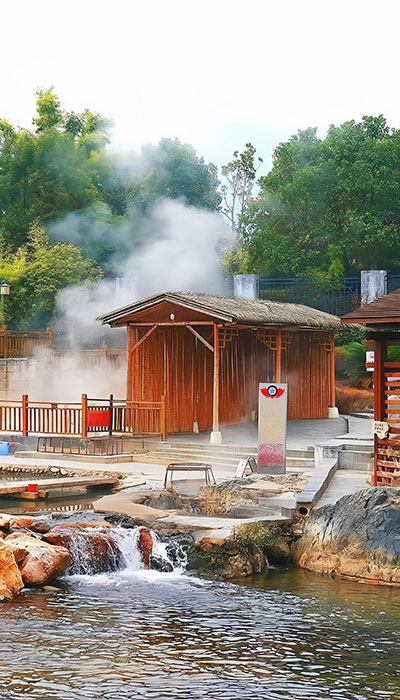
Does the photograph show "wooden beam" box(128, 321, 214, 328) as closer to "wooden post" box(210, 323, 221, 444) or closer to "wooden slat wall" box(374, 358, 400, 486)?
"wooden post" box(210, 323, 221, 444)

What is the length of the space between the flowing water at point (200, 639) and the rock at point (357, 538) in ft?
1.14

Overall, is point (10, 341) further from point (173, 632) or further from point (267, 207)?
point (173, 632)

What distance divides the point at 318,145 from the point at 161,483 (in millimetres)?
21022

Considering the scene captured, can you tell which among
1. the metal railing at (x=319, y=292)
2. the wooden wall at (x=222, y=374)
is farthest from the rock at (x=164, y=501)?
the metal railing at (x=319, y=292)

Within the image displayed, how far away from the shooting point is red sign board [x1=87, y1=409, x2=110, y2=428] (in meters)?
22.9

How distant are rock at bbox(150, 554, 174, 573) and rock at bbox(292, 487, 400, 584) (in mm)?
1841

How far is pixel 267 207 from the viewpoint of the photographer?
37.5m

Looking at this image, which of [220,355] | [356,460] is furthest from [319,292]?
[356,460]

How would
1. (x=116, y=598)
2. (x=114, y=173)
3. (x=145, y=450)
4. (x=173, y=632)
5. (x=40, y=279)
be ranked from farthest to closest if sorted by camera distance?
(x=114, y=173), (x=40, y=279), (x=145, y=450), (x=116, y=598), (x=173, y=632)

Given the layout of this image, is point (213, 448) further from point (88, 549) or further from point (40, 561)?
point (40, 561)

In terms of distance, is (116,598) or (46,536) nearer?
(116,598)

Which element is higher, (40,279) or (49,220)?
(49,220)

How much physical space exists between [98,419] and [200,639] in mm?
13141

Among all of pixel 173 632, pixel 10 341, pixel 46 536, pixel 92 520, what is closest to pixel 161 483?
pixel 92 520
